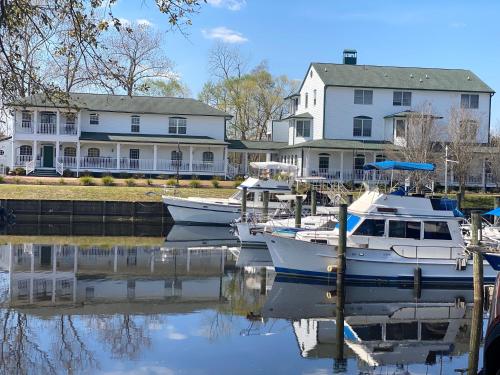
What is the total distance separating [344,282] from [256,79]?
212 ft

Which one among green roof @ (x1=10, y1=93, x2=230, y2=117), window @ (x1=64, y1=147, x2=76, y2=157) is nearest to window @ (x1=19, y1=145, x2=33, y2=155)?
window @ (x1=64, y1=147, x2=76, y2=157)

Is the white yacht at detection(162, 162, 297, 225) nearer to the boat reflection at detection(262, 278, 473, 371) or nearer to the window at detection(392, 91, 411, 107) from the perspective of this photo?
the window at detection(392, 91, 411, 107)

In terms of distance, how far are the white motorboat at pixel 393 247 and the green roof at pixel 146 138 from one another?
1269 inches

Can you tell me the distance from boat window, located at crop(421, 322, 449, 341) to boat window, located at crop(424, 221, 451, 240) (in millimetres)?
5416

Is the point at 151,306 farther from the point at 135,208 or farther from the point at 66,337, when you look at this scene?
the point at 135,208

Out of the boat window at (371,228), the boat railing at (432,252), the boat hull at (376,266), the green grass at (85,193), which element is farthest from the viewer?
the green grass at (85,193)

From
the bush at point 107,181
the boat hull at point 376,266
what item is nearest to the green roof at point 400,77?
the bush at point 107,181

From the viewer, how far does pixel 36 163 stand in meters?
52.9

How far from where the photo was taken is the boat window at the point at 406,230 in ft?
75.4

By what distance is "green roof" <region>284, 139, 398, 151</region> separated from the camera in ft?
171

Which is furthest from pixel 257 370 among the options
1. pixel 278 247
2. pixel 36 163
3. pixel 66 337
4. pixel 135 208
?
pixel 36 163

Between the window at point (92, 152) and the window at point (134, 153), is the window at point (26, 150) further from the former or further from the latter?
the window at point (134, 153)

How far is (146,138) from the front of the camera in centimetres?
5472

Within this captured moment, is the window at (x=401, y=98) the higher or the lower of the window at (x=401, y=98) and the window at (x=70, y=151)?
the higher
